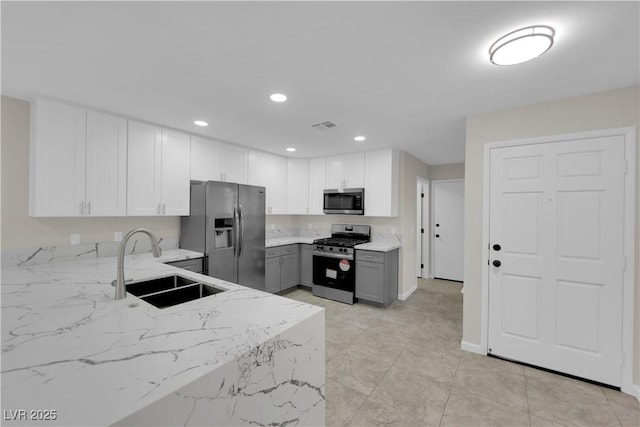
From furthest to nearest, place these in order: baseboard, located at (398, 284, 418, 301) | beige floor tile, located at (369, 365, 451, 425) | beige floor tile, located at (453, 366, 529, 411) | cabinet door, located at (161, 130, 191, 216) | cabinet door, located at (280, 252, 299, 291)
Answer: cabinet door, located at (280, 252, 299, 291) < baseboard, located at (398, 284, 418, 301) < cabinet door, located at (161, 130, 191, 216) < beige floor tile, located at (453, 366, 529, 411) < beige floor tile, located at (369, 365, 451, 425)

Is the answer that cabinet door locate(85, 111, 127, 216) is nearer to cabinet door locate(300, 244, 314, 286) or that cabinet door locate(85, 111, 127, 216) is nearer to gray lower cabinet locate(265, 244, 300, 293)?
gray lower cabinet locate(265, 244, 300, 293)

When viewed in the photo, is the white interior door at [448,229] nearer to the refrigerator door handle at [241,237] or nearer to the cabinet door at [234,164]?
the cabinet door at [234,164]

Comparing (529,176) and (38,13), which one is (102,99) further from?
(529,176)

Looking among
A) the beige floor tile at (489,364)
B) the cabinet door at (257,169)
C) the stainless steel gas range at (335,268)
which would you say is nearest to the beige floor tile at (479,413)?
the beige floor tile at (489,364)

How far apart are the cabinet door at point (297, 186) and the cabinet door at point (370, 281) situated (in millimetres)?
1602

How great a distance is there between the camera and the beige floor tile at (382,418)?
1847 millimetres

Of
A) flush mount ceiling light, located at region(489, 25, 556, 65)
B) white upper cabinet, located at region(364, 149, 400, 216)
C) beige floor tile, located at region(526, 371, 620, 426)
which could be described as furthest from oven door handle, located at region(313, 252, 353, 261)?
flush mount ceiling light, located at region(489, 25, 556, 65)

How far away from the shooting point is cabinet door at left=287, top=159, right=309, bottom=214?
5.04 metres

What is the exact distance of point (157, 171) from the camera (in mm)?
3211

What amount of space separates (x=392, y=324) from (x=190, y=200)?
313cm

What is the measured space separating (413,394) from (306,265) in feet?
9.30

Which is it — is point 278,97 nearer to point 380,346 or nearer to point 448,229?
point 380,346

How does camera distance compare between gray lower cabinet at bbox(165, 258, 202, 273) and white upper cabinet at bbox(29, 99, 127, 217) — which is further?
gray lower cabinet at bbox(165, 258, 202, 273)

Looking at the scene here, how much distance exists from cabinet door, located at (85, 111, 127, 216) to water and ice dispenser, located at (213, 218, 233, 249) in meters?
1.00
